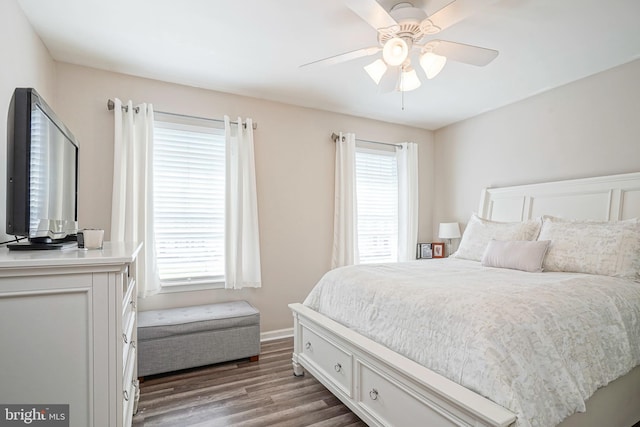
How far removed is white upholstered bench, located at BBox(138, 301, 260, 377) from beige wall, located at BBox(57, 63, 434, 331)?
1.14ft

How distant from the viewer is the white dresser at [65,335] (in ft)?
3.64

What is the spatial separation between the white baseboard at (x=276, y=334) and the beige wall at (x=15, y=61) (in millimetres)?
2357

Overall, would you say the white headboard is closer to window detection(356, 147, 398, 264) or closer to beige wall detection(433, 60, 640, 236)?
beige wall detection(433, 60, 640, 236)

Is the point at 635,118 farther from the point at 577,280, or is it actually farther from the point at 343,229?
the point at 343,229

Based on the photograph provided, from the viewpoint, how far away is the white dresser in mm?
1109

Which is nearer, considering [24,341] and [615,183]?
[24,341]

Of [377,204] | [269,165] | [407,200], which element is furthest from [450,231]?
[269,165]

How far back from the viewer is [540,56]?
107 inches

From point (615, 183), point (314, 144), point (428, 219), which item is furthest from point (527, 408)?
point (428, 219)

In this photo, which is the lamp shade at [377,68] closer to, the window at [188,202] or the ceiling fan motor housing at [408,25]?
the ceiling fan motor housing at [408,25]

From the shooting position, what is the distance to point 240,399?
7.70 feet

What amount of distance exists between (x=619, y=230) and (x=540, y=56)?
1.48 m

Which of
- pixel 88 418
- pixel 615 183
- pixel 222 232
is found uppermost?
pixel 615 183

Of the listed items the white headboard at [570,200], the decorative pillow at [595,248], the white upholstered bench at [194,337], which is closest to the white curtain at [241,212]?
the white upholstered bench at [194,337]
